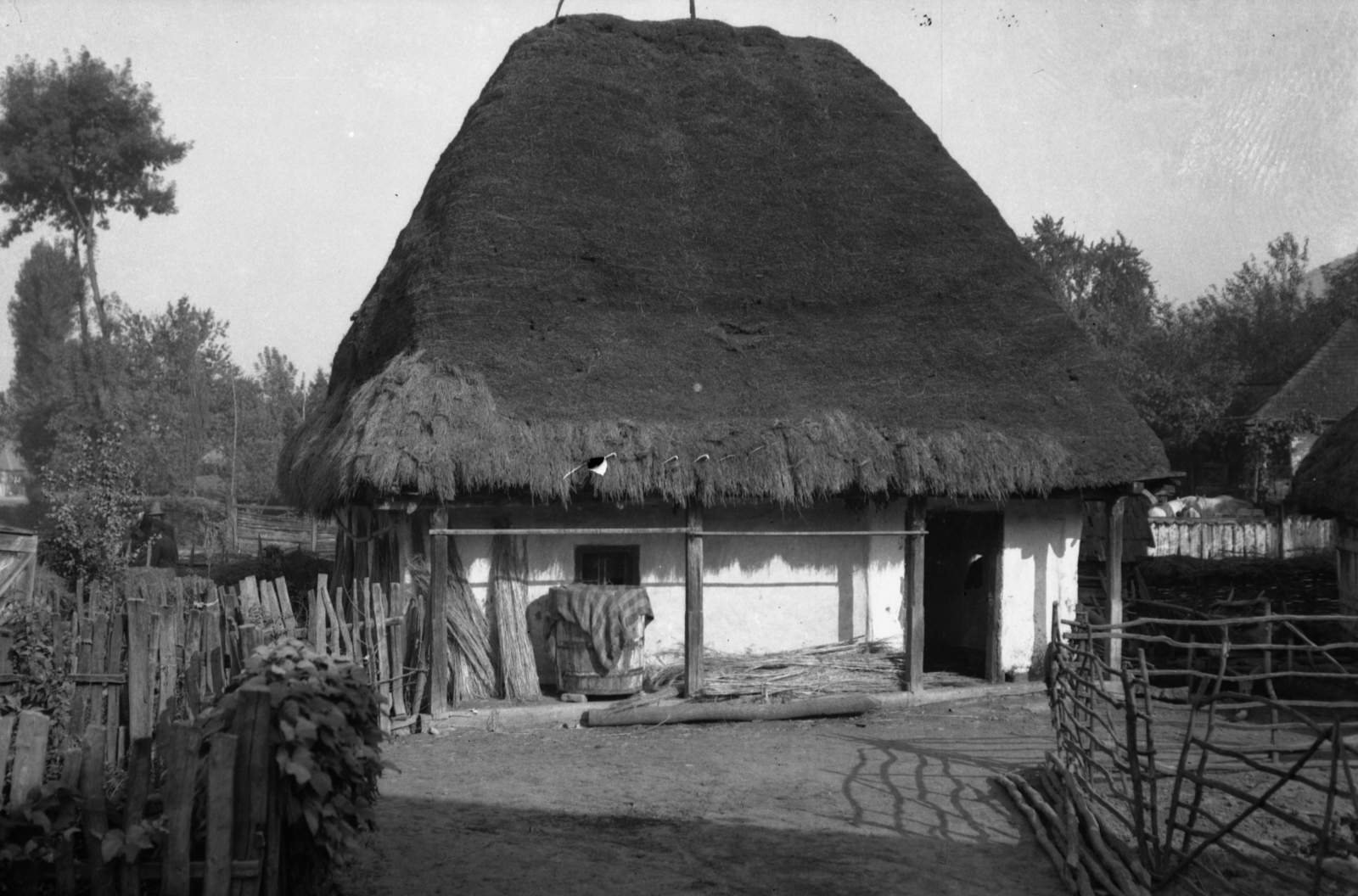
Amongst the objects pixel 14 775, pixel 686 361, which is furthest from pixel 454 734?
pixel 14 775

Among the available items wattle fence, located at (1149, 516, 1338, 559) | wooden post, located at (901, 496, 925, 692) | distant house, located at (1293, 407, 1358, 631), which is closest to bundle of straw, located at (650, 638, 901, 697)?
wooden post, located at (901, 496, 925, 692)

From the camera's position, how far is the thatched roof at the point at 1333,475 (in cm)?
1581

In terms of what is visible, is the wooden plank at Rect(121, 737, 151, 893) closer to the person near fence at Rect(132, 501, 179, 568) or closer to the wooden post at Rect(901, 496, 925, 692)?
the wooden post at Rect(901, 496, 925, 692)

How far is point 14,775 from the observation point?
4.58 m

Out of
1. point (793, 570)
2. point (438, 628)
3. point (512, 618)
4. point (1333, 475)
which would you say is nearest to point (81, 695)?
point (438, 628)

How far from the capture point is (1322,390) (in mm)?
33188

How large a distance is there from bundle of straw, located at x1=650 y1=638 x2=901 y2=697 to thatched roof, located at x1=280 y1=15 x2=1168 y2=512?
182 cm

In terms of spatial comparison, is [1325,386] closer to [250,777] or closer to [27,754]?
[250,777]

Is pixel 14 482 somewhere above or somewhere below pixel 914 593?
above

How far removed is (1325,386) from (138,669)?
33981mm

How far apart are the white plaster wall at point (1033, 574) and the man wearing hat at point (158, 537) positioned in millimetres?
13500

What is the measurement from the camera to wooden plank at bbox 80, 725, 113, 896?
178 inches

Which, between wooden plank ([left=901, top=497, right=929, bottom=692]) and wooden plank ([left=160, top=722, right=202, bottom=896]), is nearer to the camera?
wooden plank ([left=160, top=722, right=202, bottom=896])

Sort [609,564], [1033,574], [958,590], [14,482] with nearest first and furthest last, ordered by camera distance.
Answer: [609,564], [1033,574], [958,590], [14,482]
